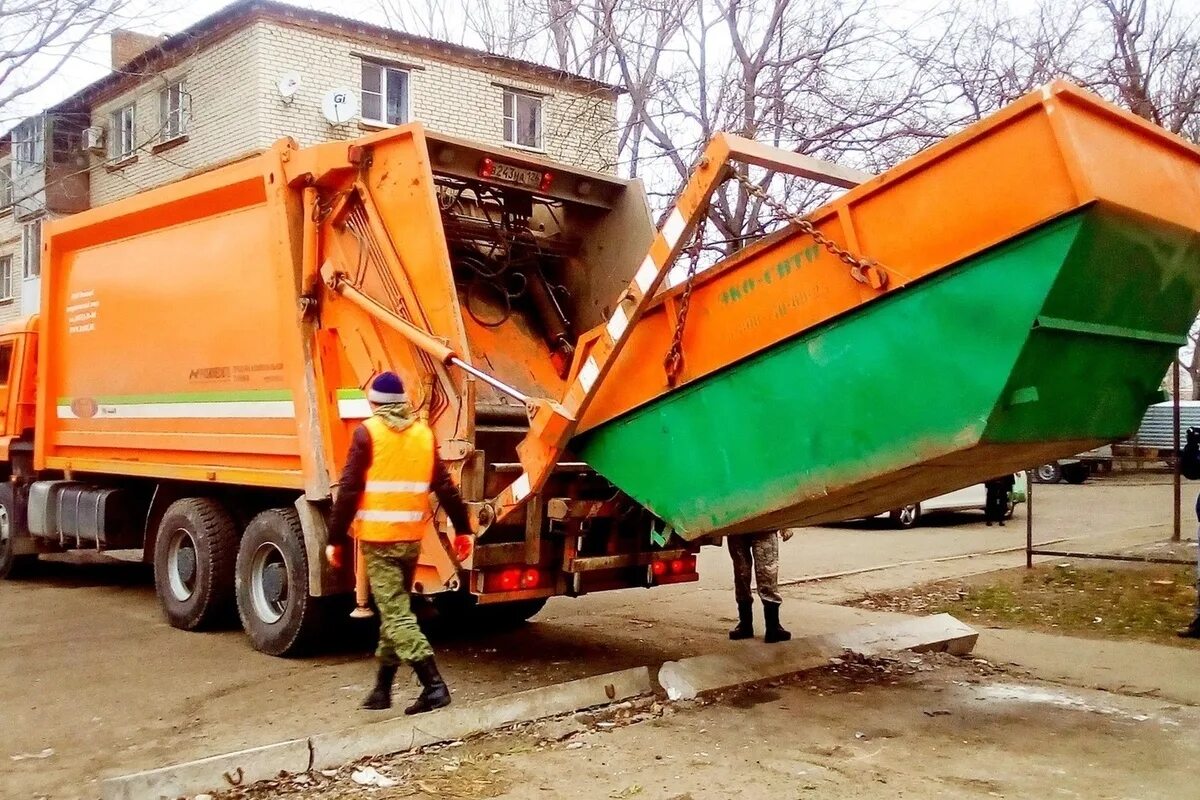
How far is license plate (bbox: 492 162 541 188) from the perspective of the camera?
6.27 metres

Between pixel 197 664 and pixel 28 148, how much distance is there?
21601 mm

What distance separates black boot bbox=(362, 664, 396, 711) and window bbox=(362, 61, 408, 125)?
585 inches

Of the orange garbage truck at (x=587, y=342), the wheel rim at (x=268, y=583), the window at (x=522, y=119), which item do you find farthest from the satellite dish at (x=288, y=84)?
the wheel rim at (x=268, y=583)

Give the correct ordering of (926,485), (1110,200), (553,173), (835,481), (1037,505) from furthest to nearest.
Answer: (1037,505) < (553,173) < (926,485) < (835,481) < (1110,200)

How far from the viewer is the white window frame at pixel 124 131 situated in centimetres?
2114

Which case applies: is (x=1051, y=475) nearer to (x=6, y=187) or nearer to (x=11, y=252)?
(x=11, y=252)

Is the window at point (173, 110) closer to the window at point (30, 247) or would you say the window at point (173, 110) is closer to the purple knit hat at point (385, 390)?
the window at point (30, 247)

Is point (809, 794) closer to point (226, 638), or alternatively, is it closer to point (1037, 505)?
point (226, 638)

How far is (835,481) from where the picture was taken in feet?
15.0

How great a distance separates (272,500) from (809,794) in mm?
4197

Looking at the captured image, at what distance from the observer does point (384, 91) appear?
742 inches

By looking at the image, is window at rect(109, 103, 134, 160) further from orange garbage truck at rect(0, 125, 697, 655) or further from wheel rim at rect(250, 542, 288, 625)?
wheel rim at rect(250, 542, 288, 625)

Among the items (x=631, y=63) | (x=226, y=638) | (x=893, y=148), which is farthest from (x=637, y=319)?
(x=631, y=63)

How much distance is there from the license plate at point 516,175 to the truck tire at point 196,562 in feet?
9.50
